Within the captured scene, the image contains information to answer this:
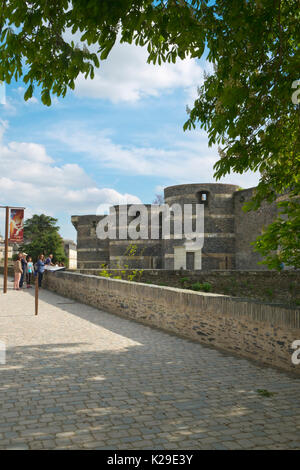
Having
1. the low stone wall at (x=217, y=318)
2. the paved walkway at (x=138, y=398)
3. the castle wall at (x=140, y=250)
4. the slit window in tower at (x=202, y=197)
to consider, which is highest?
the slit window in tower at (x=202, y=197)

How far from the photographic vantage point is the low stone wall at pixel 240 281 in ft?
63.5

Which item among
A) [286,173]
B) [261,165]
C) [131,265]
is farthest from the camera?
[131,265]

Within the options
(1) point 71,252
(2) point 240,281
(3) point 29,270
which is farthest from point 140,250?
(1) point 71,252

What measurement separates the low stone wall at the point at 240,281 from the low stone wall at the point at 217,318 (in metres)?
8.63

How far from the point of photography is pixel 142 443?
3.53 m

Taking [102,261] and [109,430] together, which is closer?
[109,430]

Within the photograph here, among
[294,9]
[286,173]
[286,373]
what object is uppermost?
[294,9]

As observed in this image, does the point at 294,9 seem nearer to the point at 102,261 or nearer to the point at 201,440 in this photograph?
the point at 201,440

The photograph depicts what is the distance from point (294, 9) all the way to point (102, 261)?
36.4 m

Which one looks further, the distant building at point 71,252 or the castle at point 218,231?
the distant building at point 71,252

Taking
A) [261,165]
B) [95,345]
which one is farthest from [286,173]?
[95,345]

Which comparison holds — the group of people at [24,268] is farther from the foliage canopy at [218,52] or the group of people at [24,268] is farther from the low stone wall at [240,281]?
the foliage canopy at [218,52]

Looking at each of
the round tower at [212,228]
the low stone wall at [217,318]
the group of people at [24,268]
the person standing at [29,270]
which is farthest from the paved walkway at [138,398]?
the round tower at [212,228]
